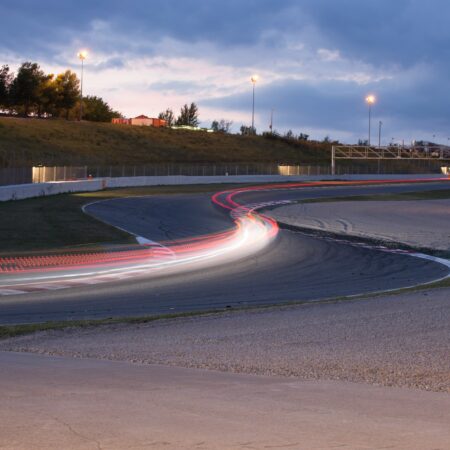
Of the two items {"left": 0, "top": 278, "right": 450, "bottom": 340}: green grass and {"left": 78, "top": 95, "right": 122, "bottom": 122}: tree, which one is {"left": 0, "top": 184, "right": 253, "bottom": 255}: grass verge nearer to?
{"left": 0, "top": 278, "right": 450, "bottom": 340}: green grass

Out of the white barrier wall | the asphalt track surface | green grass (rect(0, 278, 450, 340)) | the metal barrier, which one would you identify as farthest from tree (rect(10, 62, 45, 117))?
green grass (rect(0, 278, 450, 340))

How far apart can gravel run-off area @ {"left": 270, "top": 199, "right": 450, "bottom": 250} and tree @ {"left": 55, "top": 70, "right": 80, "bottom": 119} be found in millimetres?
77907

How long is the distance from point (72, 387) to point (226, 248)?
1990 cm

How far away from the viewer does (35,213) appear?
3728 cm

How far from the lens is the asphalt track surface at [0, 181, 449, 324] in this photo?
1569 cm

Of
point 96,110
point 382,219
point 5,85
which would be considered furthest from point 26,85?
point 382,219

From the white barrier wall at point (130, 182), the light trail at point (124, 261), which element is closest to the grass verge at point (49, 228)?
the light trail at point (124, 261)

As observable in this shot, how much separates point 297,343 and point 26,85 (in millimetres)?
114735

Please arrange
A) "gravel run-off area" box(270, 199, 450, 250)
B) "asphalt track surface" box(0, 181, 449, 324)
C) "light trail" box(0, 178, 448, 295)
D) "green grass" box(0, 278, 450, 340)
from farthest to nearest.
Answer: "gravel run-off area" box(270, 199, 450, 250) < "light trail" box(0, 178, 448, 295) < "asphalt track surface" box(0, 181, 449, 324) < "green grass" box(0, 278, 450, 340)

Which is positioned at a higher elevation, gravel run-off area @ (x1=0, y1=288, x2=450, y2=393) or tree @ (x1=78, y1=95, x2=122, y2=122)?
tree @ (x1=78, y1=95, x2=122, y2=122)

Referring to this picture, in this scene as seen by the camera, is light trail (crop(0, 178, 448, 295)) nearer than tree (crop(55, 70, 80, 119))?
Yes

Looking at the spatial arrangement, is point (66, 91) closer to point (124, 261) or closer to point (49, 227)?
point (49, 227)

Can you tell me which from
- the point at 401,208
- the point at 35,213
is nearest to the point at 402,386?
the point at 35,213

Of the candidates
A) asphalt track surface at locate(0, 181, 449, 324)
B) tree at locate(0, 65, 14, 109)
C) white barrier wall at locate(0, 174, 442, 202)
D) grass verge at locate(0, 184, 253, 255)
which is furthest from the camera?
tree at locate(0, 65, 14, 109)
